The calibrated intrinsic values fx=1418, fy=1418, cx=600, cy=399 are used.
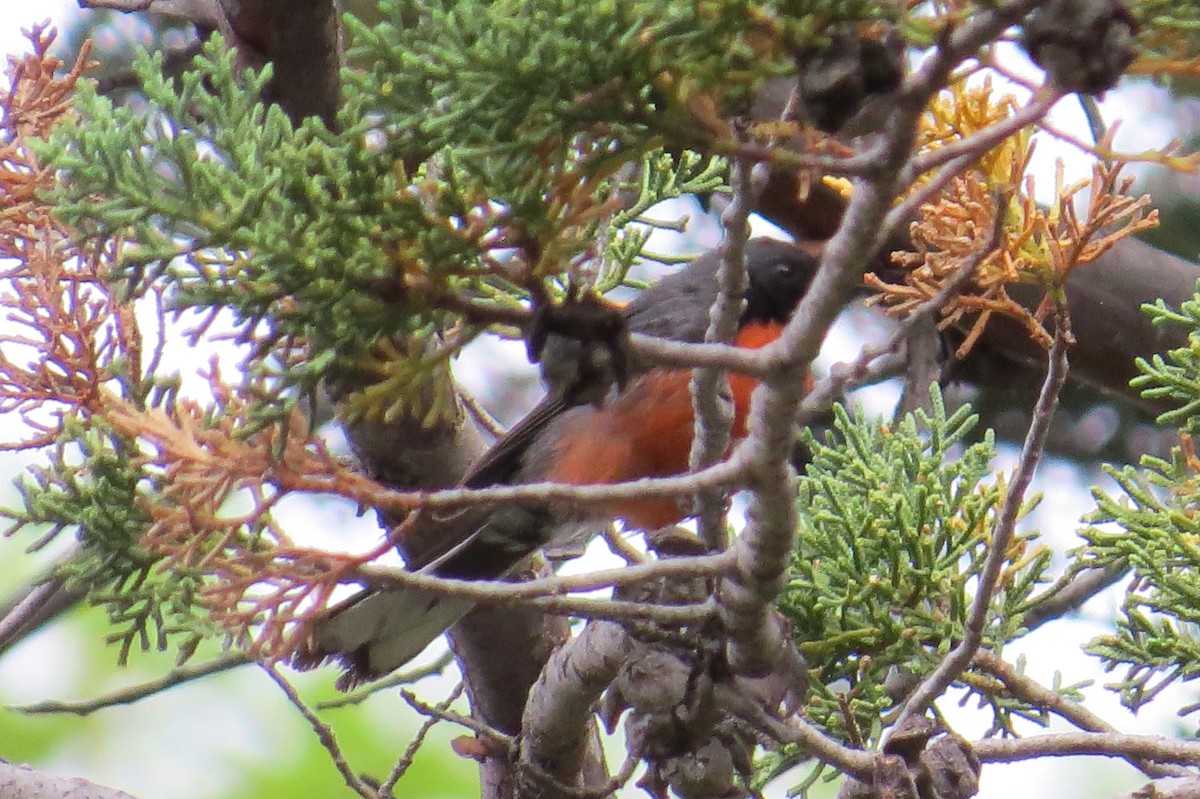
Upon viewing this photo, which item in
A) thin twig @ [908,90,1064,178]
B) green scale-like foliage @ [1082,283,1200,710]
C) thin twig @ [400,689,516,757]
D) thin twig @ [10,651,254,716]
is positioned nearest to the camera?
thin twig @ [908,90,1064,178]

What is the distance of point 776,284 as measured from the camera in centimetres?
373

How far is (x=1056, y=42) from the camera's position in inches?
Result: 46.2

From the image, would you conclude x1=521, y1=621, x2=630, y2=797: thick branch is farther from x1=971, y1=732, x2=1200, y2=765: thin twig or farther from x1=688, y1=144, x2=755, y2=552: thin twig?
x1=971, y1=732, x2=1200, y2=765: thin twig

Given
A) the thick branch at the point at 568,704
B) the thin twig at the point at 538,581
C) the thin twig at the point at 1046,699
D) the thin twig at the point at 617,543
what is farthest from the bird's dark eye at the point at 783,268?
the thin twig at the point at 538,581

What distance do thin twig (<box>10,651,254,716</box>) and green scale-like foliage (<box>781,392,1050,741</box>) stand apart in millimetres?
1229

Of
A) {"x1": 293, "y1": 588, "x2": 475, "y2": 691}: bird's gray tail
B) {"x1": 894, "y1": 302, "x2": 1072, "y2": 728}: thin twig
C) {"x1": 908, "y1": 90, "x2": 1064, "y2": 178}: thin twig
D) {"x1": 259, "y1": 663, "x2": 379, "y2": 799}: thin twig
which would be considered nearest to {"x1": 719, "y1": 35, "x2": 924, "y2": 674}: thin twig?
{"x1": 908, "y1": 90, "x2": 1064, "y2": 178}: thin twig

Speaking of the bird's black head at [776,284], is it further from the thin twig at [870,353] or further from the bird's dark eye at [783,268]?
the thin twig at [870,353]

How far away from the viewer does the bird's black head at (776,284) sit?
12.2ft

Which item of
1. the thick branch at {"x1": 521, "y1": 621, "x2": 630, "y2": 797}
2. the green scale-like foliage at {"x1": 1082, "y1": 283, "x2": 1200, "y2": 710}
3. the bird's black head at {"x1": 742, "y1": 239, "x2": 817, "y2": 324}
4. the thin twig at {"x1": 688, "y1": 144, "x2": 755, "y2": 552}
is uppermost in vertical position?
the bird's black head at {"x1": 742, "y1": 239, "x2": 817, "y2": 324}

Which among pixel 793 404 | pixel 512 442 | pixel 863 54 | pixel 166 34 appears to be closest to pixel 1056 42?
Answer: pixel 863 54

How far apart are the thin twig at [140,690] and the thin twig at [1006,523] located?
1.50m

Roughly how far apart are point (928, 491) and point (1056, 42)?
1163 millimetres

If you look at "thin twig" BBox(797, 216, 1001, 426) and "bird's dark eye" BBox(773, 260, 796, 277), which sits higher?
"bird's dark eye" BBox(773, 260, 796, 277)

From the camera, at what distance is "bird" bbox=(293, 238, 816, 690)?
9.27 feet
